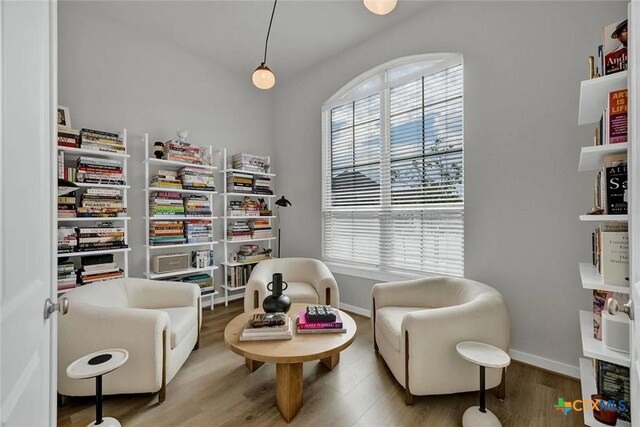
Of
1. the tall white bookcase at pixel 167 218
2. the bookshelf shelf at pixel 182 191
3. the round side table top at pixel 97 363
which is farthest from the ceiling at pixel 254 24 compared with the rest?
the round side table top at pixel 97 363

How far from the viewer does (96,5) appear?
275 cm

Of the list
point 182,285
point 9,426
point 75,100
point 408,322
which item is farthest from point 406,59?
point 9,426

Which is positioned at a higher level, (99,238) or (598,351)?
(99,238)

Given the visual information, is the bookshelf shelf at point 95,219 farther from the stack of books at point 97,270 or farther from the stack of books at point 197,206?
the stack of books at point 197,206

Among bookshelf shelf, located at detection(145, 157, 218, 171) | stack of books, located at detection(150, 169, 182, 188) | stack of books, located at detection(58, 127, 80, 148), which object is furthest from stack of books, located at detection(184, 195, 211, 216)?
stack of books, located at detection(58, 127, 80, 148)

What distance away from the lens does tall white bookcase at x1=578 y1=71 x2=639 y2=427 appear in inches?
50.9

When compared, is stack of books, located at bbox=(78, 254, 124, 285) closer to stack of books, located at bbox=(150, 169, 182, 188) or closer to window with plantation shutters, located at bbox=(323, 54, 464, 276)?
stack of books, located at bbox=(150, 169, 182, 188)

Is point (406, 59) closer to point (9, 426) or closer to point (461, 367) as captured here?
point (461, 367)

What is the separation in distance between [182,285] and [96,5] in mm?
2805

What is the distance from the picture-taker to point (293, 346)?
Answer: 1.69 meters

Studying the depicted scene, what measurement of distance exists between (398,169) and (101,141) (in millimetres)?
2941

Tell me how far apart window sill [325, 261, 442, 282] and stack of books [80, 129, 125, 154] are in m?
2.62

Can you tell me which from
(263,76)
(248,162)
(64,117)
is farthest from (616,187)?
(64,117)

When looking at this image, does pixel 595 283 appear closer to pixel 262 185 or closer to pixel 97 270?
pixel 262 185
